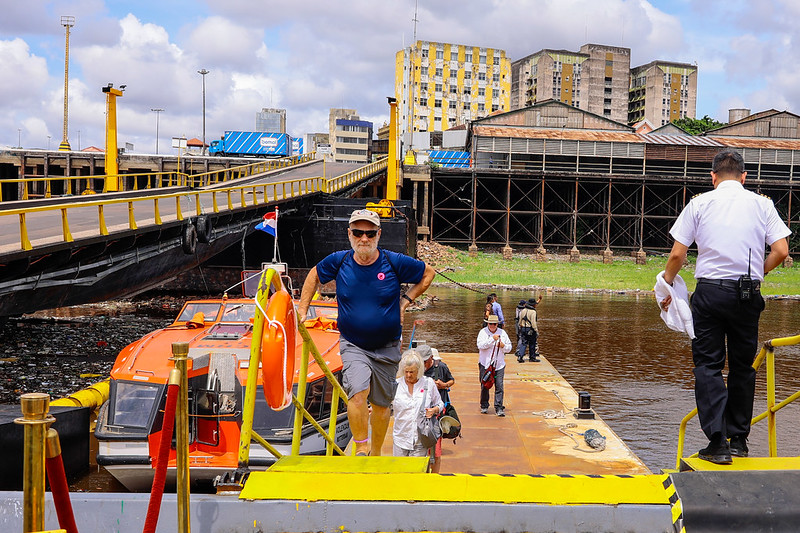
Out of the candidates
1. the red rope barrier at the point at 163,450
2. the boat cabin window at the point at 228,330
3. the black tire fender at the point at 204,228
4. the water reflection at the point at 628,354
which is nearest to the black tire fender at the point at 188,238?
the black tire fender at the point at 204,228

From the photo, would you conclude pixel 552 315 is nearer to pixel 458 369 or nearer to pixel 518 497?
pixel 458 369

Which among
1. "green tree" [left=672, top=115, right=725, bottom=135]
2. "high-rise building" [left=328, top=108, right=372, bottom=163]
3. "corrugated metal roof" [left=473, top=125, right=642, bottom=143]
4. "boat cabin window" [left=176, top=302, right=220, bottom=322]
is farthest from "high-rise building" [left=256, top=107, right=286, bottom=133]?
"boat cabin window" [left=176, top=302, right=220, bottom=322]

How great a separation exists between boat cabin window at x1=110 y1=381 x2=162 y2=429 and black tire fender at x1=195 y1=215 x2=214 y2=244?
11.7m

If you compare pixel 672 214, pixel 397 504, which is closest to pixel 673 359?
pixel 397 504

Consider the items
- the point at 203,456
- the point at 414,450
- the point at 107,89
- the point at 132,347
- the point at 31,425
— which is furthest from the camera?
the point at 107,89

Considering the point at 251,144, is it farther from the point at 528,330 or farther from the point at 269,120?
the point at 269,120

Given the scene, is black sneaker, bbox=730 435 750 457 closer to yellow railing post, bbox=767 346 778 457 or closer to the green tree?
yellow railing post, bbox=767 346 778 457

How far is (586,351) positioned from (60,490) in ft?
65.9

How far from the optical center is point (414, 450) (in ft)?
20.8

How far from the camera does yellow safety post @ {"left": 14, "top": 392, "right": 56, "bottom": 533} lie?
7.55 ft

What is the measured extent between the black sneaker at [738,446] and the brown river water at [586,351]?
6338mm

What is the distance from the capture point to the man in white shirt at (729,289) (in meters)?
4.15

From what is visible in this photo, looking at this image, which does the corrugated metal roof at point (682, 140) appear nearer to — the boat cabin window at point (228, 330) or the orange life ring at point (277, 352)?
the boat cabin window at point (228, 330)

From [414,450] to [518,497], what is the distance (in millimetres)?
3099
